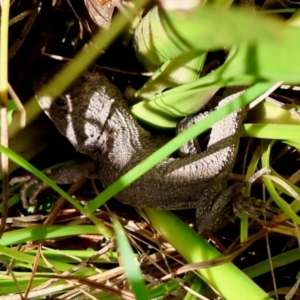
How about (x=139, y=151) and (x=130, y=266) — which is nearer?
(x=130, y=266)

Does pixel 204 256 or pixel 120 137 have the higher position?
pixel 120 137

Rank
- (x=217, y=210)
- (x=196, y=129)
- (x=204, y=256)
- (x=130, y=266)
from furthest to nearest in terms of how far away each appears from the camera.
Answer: (x=217, y=210) → (x=204, y=256) → (x=196, y=129) → (x=130, y=266)

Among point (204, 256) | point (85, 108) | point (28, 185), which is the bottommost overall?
point (204, 256)

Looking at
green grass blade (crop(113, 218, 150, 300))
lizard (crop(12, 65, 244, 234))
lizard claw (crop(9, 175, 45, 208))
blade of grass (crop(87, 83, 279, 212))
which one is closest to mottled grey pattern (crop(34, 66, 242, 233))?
lizard (crop(12, 65, 244, 234))

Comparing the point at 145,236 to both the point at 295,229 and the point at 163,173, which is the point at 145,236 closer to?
the point at 163,173

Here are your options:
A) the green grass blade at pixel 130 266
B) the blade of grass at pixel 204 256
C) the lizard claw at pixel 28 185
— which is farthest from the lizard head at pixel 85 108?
the green grass blade at pixel 130 266

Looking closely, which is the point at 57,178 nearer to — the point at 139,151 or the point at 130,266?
the point at 139,151

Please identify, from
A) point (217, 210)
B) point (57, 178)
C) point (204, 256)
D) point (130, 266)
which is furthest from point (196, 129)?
point (57, 178)

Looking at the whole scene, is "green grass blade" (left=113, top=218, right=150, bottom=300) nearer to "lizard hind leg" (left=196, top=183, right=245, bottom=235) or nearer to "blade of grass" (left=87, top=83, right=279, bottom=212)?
"blade of grass" (left=87, top=83, right=279, bottom=212)
